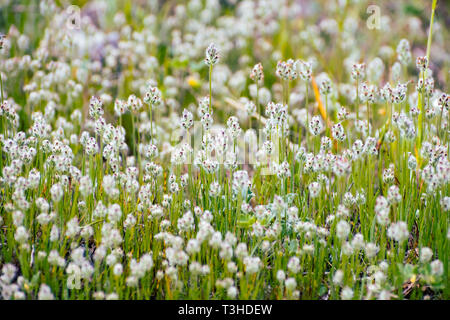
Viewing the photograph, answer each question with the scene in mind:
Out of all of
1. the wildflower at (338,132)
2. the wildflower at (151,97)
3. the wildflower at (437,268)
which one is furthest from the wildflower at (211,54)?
the wildflower at (437,268)

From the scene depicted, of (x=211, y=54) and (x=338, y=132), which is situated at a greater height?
(x=211, y=54)

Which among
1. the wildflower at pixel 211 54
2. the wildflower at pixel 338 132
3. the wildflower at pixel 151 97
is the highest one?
the wildflower at pixel 211 54

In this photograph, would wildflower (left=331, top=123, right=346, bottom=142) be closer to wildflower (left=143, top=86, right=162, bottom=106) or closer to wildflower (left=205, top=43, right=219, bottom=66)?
wildflower (left=205, top=43, right=219, bottom=66)

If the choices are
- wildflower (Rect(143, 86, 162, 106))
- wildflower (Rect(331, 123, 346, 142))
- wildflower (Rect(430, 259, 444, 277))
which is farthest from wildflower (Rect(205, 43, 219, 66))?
wildflower (Rect(430, 259, 444, 277))

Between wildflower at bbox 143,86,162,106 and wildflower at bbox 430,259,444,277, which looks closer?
wildflower at bbox 430,259,444,277

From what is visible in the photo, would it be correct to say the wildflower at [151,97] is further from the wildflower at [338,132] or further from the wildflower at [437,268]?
the wildflower at [437,268]

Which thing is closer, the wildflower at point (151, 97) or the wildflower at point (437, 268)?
the wildflower at point (437, 268)

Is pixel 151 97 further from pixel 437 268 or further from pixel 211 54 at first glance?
pixel 437 268

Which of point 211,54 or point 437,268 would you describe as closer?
point 437,268

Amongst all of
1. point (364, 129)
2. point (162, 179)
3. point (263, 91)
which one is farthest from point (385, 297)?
point (263, 91)

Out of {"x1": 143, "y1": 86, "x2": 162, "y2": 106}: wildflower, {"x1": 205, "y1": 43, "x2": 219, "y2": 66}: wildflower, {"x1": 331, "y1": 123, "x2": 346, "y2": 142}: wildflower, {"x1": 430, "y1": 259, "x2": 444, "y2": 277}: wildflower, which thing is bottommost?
{"x1": 430, "y1": 259, "x2": 444, "y2": 277}: wildflower

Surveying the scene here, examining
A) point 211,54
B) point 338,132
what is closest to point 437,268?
point 338,132
